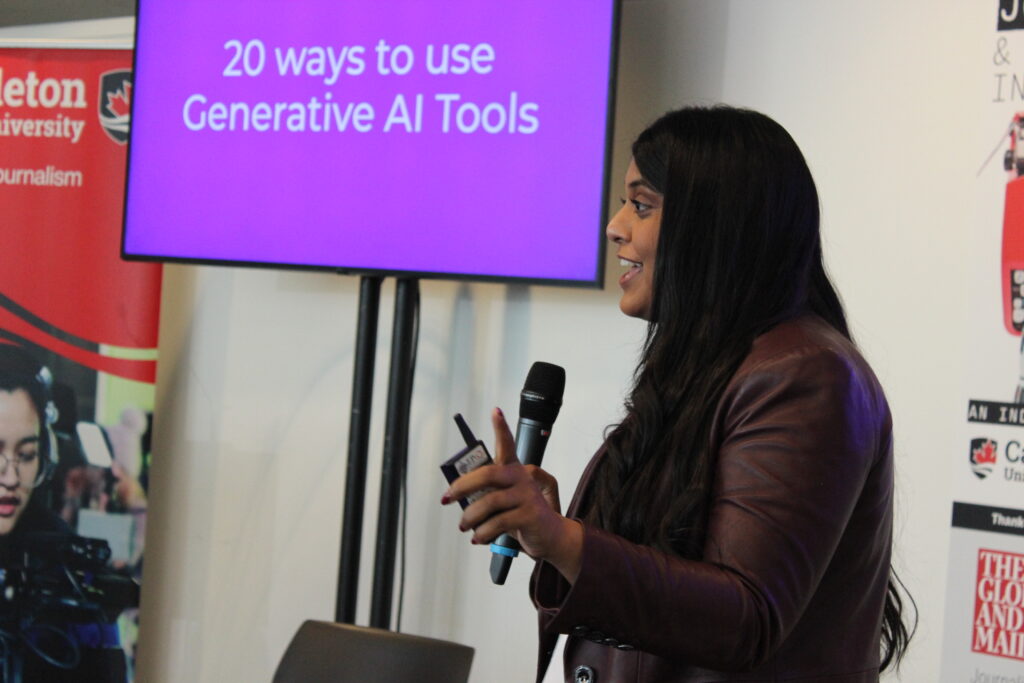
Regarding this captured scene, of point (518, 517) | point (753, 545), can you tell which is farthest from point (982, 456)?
point (518, 517)

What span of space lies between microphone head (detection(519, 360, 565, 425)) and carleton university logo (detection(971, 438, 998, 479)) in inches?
57.7

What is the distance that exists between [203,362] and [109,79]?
36.4 inches

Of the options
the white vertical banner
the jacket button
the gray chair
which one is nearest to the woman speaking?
the jacket button

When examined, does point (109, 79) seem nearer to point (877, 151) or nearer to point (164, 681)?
point (164, 681)

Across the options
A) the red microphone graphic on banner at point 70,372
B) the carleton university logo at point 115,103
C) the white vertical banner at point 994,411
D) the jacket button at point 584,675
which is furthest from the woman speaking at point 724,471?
the carleton university logo at point 115,103

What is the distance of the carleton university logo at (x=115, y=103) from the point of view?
→ 3418 mm

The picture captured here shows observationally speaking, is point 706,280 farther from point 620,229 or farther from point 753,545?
point 753,545

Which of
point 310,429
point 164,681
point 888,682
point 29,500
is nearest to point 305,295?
point 310,429

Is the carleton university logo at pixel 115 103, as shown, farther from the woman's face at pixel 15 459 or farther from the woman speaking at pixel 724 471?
the woman speaking at pixel 724 471

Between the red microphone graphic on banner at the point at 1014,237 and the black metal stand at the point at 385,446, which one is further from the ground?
the red microphone graphic on banner at the point at 1014,237

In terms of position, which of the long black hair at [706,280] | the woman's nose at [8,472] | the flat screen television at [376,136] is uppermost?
the flat screen television at [376,136]

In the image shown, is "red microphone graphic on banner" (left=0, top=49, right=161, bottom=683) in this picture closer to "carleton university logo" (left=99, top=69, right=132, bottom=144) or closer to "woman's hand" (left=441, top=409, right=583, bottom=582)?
"carleton university logo" (left=99, top=69, right=132, bottom=144)

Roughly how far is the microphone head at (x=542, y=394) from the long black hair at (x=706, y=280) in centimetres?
18

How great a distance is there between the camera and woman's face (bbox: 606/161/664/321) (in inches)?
56.5
